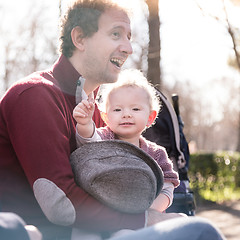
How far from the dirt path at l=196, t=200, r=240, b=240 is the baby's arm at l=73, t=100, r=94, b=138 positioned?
527cm

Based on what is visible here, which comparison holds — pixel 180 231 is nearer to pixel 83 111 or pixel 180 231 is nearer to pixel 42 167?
pixel 42 167

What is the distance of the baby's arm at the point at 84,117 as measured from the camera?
6.40 ft

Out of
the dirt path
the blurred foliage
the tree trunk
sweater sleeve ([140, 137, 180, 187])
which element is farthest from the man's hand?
the blurred foliage

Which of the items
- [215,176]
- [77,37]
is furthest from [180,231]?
[215,176]

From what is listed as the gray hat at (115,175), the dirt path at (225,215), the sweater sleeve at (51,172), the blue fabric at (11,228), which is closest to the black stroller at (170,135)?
the gray hat at (115,175)

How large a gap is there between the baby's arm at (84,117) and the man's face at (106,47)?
42cm

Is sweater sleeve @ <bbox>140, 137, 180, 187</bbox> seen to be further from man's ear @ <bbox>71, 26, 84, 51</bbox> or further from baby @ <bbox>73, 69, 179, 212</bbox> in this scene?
man's ear @ <bbox>71, 26, 84, 51</bbox>

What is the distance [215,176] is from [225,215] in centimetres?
265

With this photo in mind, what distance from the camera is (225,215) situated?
9.09 metres

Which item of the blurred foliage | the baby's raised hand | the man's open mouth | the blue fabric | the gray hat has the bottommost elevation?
the blurred foliage

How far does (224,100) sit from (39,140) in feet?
166

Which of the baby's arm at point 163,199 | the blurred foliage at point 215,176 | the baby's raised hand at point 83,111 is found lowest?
the blurred foliage at point 215,176

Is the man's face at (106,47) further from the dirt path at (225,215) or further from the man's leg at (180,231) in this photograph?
the dirt path at (225,215)

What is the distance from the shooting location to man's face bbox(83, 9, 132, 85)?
2.37 meters
